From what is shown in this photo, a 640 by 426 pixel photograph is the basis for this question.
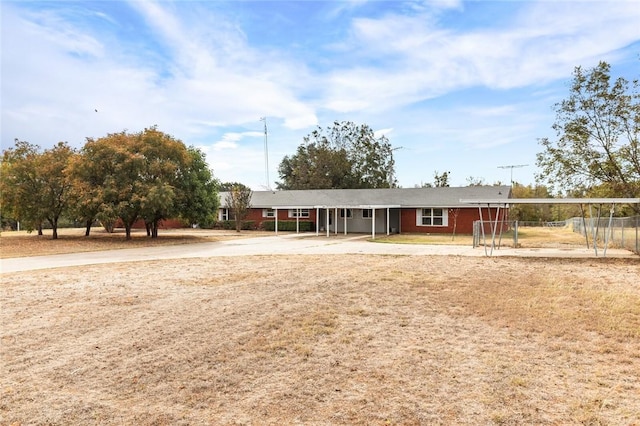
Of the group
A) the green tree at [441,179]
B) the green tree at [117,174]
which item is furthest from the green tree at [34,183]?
the green tree at [441,179]

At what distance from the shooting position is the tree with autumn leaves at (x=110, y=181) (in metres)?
21.7

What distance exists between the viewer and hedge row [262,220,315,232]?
34.1m

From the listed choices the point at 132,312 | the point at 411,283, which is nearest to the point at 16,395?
the point at 132,312

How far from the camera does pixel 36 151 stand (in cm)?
2461

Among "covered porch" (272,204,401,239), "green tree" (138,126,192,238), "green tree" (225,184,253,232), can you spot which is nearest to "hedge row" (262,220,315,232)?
"covered porch" (272,204,401,239)

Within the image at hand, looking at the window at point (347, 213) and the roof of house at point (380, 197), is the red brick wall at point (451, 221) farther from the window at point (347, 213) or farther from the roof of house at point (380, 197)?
the window at point (347, 213)

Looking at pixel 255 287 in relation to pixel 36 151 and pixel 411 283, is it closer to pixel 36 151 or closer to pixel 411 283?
pixel 411 283

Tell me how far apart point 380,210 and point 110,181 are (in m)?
18.6

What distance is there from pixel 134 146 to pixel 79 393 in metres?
20.9

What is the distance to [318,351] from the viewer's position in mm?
5621

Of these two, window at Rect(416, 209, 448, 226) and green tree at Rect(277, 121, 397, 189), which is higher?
green tree at Rect(277, 121, 397, 189)

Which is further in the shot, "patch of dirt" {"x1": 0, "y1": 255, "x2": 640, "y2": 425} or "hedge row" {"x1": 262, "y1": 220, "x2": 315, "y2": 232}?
"hedge row" {"x1": 262, "y1": 220, "x2": 315, "y2": 232}

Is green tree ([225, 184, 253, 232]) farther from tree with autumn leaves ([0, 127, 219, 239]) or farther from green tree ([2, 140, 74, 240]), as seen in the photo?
green tree ([2, 140, 74, 240])


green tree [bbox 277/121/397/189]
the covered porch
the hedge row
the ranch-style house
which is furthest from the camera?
green tree [bbox 277/121/397/189]
